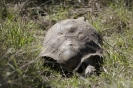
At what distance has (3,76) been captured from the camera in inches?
150

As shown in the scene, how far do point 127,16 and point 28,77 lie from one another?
2.35m

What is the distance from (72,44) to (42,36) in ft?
4.03

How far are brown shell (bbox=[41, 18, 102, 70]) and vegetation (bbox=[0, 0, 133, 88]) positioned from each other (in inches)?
5.9

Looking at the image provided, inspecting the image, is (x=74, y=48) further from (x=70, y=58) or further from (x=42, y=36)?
(x=42, y=36)

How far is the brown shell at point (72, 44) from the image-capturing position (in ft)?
15.1

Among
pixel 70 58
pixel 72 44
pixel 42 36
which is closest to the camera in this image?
pixel 70 58

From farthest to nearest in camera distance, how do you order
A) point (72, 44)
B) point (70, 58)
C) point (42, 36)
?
point (42, 36) < point (72, 44) < point (70, 58)

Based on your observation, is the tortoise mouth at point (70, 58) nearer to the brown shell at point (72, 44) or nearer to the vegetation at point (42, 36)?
the brown shell at point (72, 44)

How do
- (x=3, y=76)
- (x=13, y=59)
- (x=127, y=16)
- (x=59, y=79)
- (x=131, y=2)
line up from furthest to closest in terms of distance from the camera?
(x=131, y=2)
(x=127, y=16)
(x=59, y=79)
(x=13, y=59)
(x=3, y=76)

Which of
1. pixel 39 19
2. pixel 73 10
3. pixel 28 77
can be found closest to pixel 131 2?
pixel 73 10

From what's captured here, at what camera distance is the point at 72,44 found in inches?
185

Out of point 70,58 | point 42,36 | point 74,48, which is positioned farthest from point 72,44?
point 42,36

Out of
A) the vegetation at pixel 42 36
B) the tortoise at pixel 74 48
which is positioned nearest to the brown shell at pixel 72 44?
the tortoise at pixel 74 48

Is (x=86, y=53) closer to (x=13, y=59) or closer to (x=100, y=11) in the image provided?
(x=13, y=59)
